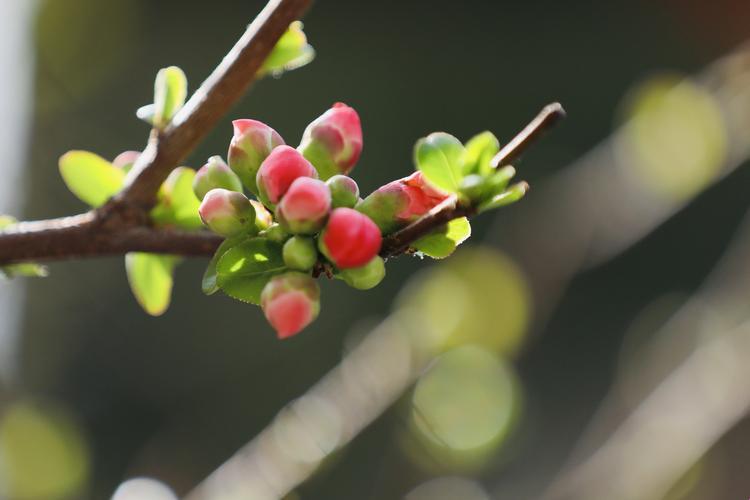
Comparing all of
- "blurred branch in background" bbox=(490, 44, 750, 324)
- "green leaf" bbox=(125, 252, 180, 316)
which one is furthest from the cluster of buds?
"blurred branch in background" bbox=(490, 44, 750, 324)

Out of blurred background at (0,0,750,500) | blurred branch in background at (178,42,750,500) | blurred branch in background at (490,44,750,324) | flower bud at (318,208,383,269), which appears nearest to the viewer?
flower bud at (318,208,383,269)

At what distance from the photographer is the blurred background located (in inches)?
53.7

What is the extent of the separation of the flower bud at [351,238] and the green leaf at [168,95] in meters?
0.17

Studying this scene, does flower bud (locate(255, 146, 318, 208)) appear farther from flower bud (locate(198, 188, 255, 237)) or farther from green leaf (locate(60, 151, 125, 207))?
green leaf (locate(60, 151, 125, 207))

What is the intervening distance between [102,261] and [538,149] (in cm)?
114

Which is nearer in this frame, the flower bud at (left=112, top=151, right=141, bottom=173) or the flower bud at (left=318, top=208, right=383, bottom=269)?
the flower bud at (left=318, top=208, right=383, bottom=269)

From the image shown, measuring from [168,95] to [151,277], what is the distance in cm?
11

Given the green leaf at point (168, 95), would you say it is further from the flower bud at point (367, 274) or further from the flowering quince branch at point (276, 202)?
the flower bud at point (367, 274)

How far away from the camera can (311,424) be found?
1.00 meters

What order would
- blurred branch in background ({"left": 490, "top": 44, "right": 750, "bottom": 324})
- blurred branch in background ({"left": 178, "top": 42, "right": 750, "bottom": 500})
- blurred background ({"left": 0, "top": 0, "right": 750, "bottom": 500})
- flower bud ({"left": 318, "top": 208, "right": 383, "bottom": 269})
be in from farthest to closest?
blurred background ({"left": 0, "top": 0, "right": 750, "bottom": 500}) → blurred branch in background ({"left": 490, "top": 44, "right": 750, "bottom": 324}) → blurred branch in background ({"left": 178, "top": 42, "right": 750, "bottom": 500}) → flower bud ({"left": 318, "top": 208, "right": 383, "bottom": 269})

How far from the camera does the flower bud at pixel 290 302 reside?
12.0 inches

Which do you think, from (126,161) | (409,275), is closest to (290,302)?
(126,161)

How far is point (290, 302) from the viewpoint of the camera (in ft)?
1.02

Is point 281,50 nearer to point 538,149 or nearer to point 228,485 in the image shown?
point 228,485
